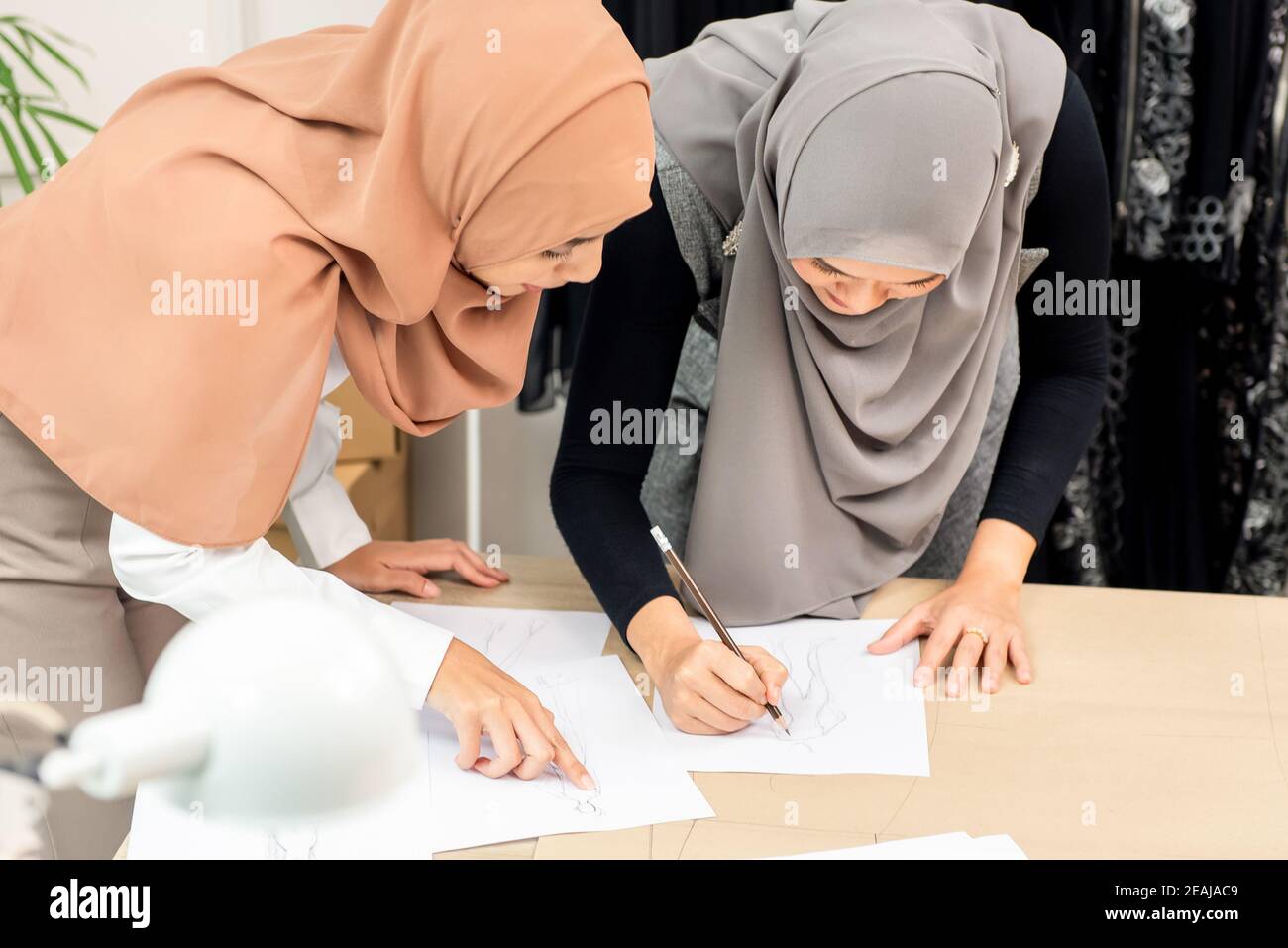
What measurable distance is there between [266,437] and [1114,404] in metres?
1.31

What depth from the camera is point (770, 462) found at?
42.0 inches

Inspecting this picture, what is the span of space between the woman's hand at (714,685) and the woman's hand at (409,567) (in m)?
0.28

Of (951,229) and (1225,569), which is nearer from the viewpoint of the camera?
(951,229)


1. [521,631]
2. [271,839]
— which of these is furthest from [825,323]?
[271,839]

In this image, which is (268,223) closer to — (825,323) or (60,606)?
(60,606)

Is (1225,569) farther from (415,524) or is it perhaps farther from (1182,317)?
(415,524)

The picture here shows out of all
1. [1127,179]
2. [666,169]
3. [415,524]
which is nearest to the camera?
[666,169]

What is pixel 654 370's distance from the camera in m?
1.08

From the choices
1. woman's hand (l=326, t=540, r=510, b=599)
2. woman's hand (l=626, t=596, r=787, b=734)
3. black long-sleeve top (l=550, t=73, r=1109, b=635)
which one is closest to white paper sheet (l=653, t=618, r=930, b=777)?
woman's hand (l=626, t=596, r=787, b=734)

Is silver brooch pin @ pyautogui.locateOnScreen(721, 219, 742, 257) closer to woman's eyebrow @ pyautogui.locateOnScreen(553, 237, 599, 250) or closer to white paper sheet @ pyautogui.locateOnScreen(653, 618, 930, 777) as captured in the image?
woman's eyebrow @ pyautogui.locateOnScreen(553, 237, 599, 250)

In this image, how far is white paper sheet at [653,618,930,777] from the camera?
84cm

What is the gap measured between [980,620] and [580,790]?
1.33 feet

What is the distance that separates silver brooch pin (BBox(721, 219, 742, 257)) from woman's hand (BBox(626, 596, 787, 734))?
1.21 feet
